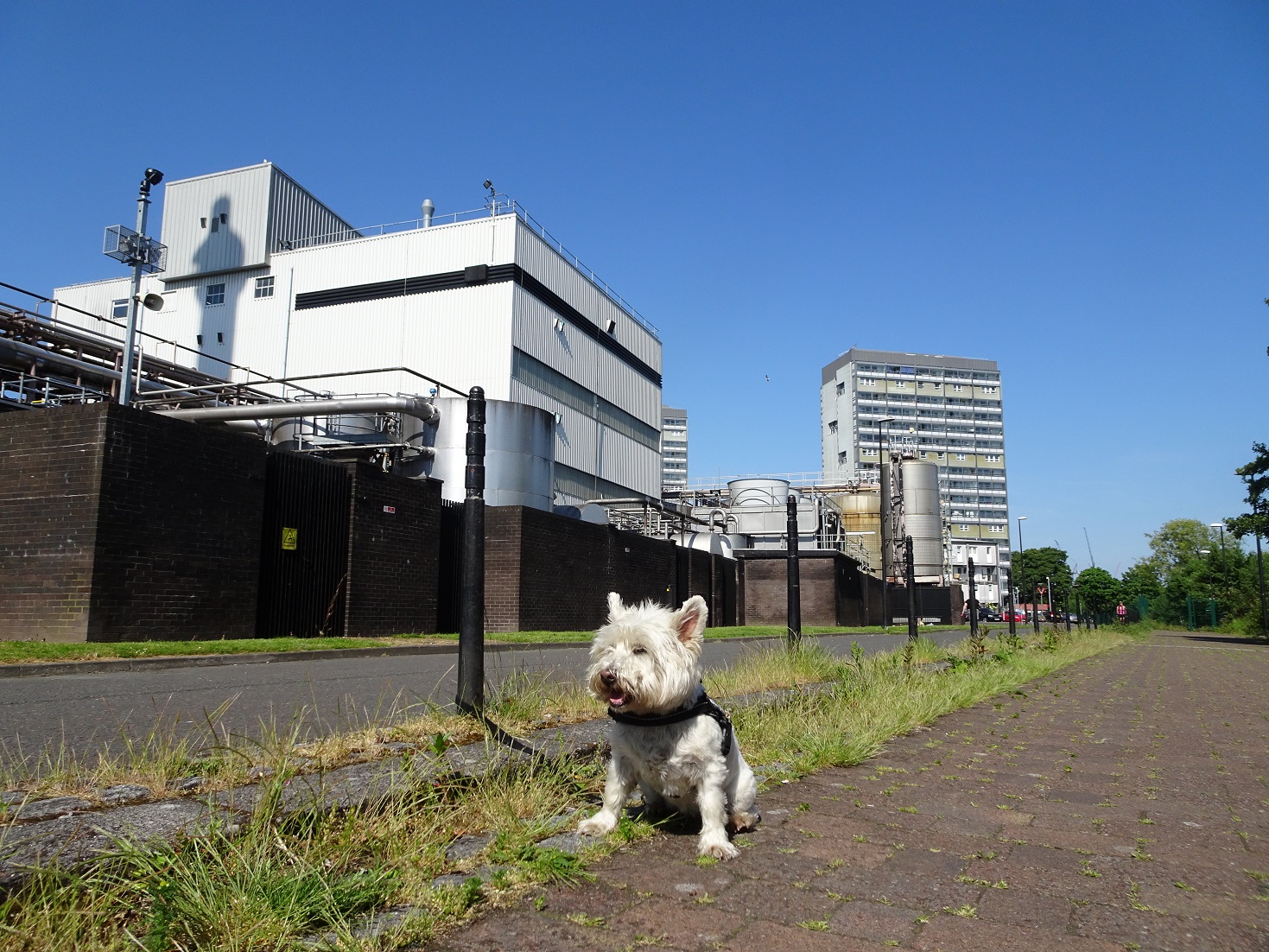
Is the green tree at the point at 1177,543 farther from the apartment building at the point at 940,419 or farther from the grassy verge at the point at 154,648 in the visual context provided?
the grassy verge at the point at 154,648

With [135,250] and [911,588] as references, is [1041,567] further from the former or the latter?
[135,250]

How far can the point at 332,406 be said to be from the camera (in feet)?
74.4

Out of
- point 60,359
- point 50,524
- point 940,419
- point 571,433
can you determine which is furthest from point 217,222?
point 940,419

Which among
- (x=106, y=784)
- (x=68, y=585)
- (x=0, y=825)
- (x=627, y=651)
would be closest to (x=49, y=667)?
(x=68, y=585)

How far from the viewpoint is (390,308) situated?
120 ft

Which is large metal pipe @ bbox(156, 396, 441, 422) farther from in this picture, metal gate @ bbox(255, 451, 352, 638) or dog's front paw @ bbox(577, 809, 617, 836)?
dog's front paw @ bbox(577, 809, 617, 836)

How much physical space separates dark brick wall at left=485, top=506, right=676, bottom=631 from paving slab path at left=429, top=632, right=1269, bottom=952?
16.1m

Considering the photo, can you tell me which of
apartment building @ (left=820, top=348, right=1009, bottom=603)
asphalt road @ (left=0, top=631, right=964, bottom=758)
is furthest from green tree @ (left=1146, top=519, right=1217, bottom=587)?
asphalt road @ (left=0, top=631, right=964, bottom=758)

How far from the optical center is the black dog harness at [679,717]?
3748 mm

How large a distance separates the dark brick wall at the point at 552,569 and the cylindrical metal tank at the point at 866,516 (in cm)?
3113

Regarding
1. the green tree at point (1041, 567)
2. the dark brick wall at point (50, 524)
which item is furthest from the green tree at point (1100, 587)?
the dark brick wall at point (50, 524)

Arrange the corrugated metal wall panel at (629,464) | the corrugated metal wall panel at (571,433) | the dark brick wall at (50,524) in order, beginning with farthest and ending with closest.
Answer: the corrugated metal wall panel at (629,464) → the corrugated metal wall panel at (571,433) → the dark brick wall at (50,524)

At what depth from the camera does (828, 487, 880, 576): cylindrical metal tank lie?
193 feet

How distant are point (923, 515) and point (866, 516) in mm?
3711
